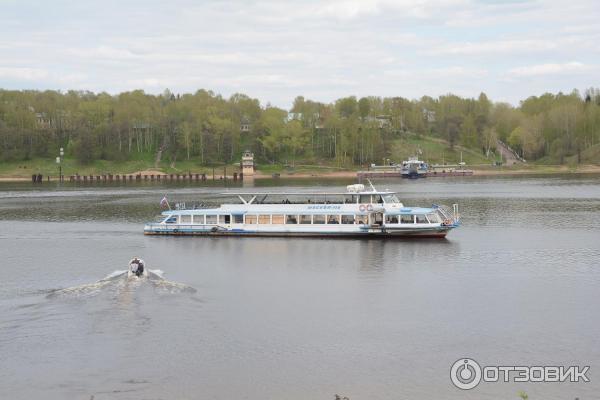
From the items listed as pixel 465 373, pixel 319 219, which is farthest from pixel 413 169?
pixel 465 373

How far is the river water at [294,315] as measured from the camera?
30.7 metres

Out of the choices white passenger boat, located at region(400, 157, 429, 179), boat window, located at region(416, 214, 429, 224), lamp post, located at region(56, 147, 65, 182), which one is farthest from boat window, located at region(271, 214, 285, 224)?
lamp post, located at region(56, 147, 65, 182)

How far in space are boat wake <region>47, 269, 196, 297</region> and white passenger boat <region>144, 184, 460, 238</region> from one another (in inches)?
730

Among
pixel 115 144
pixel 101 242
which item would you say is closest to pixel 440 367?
pixel 101 242

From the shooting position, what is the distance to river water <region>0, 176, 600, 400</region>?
3073 cm

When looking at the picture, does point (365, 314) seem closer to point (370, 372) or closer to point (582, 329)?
point (370, 372)

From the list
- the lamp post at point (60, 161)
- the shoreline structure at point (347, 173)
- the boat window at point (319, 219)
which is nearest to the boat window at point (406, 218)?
the boat window at point (319, 219)

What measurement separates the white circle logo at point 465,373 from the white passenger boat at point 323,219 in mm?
31313

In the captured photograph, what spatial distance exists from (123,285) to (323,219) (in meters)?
24.1

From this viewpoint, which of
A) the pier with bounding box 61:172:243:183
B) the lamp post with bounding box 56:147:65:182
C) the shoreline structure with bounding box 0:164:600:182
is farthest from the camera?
the shoreline structure with bounding box 0:164:600:182

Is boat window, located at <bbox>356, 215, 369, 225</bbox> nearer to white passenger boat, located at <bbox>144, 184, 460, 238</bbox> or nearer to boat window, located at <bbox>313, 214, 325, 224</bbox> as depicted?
white passenger boat, located at <bbox>144, 184, 460, 238</bbox>

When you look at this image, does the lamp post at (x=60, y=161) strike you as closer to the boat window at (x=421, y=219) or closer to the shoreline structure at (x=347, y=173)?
the shoreline structure at (x=347, y=173)

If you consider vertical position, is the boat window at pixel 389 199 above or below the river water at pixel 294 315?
above

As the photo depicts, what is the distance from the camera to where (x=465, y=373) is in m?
31.2
